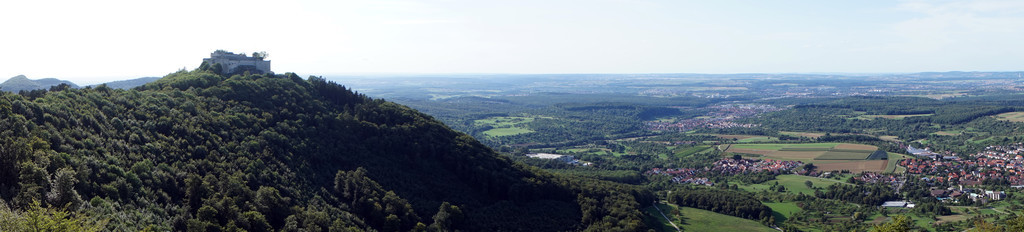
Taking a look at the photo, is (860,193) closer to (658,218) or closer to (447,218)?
(658,218)

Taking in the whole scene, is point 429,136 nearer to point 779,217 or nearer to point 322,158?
point 322,158

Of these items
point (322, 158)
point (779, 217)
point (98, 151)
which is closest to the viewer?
point (98, 151)

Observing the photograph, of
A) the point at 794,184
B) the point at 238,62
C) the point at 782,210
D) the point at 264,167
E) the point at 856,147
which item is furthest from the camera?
the point at 856,147

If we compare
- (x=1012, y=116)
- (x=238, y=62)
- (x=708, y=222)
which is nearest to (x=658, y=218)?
(x=708, y=222)

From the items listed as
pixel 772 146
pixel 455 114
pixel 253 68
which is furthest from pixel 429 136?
pixel 455 114

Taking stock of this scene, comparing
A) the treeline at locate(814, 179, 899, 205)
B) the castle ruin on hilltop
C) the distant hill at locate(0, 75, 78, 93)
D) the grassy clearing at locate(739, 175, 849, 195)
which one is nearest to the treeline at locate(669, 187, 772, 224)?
the treeline at locate(814, 179, 899, 205)

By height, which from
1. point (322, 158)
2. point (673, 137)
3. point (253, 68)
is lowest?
point (673, 137)
